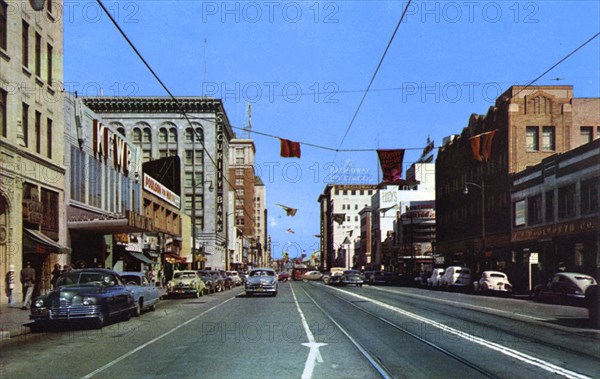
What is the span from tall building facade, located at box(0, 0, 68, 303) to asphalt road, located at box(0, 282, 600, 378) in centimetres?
1011

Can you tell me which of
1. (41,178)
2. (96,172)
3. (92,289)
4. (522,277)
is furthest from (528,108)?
(92,289)

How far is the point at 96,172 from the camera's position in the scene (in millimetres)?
40000

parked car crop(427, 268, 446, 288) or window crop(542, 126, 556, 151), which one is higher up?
window crop(542, 126, 556, 151)

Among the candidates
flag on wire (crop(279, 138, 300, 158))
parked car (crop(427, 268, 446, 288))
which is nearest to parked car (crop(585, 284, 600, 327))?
flag on wire (crop(279, 138, 300, 158))

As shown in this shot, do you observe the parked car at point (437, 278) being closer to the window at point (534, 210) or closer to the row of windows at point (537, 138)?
the window at point (534, 210)

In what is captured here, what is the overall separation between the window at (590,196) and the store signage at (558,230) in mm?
741

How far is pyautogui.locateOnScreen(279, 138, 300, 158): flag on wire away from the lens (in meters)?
28.2

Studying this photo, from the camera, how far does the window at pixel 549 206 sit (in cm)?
4491

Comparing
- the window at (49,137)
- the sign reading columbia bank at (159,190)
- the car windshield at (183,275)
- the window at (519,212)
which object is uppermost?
the window at (49,137)

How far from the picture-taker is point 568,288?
3059 centimetres

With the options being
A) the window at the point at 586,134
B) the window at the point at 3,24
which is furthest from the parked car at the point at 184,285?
the window at the point at 586,134

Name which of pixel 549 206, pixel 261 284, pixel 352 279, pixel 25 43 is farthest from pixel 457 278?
pixel 25 43

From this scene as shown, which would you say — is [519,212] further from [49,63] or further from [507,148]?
[49,63]

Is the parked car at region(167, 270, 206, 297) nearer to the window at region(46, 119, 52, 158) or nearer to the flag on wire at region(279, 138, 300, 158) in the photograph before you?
the window at region(46, 119, 52, 158)
